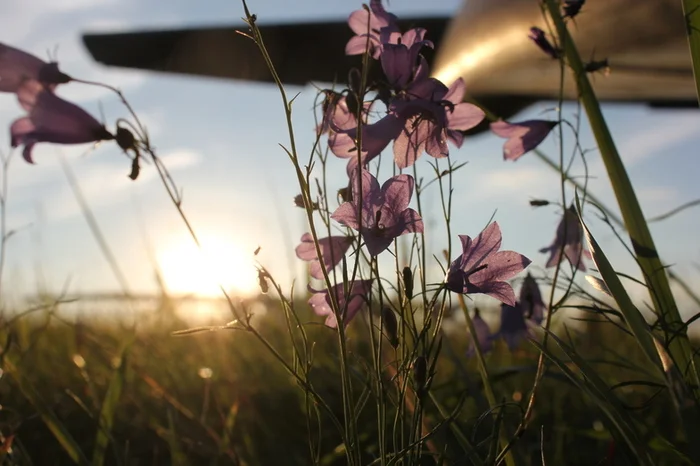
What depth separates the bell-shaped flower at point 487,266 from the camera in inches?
38.7

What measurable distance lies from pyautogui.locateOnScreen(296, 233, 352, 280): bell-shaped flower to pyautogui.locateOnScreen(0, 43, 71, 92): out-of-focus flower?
40cm

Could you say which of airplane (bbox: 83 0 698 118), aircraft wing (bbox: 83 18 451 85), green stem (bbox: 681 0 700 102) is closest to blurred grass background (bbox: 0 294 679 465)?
green stem (bbox: 681 0 700 102)

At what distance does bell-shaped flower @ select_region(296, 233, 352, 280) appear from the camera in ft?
3.49

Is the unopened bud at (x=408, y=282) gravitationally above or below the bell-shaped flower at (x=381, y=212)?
below

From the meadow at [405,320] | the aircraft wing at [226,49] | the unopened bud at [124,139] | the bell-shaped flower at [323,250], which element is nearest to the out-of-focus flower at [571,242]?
the meadow at [405,320]

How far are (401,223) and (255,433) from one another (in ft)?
3.91

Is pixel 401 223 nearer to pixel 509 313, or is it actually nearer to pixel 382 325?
pixel 382 325

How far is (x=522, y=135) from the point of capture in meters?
1.32

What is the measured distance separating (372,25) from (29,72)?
0.50 metres

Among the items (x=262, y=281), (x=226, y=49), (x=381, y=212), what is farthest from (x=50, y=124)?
(x=226, y=49)

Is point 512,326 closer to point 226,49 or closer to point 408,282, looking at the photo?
point 408,282

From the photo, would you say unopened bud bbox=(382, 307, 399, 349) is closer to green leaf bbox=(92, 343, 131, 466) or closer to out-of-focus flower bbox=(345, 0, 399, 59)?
out-of-focus flower bbox=(345, 0, 399, 59)

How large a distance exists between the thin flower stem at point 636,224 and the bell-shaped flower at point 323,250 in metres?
0.49

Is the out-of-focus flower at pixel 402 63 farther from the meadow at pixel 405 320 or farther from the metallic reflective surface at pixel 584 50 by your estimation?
the metallic reflective surface at pixel 584 50
